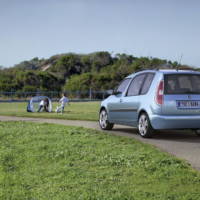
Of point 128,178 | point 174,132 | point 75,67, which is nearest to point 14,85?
point 75,67

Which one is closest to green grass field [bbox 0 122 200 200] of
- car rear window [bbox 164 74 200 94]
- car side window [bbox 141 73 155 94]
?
car rear window [bbox 164 74 200 94]

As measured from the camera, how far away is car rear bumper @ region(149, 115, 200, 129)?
984cm

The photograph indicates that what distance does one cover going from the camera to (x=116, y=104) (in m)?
11.9

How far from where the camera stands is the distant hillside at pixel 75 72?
80062 millimetres

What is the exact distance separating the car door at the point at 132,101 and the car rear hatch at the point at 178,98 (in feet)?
3.01

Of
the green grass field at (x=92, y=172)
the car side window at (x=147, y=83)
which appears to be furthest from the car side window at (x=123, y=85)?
the green grass field at (x=92, y=172)

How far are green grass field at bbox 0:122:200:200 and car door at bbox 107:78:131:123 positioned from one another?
2573 mm

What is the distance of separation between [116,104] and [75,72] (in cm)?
8553

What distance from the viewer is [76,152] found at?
7730 mm

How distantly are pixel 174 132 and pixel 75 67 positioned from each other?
8617 centimetres

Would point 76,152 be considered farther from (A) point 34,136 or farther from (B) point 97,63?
(B) point 97,63

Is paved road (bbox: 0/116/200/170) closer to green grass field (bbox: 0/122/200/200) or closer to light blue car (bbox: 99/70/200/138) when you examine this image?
light blue car (bbox: 99/70/200/138)

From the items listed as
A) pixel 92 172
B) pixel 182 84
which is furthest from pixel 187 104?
pixel 92 172

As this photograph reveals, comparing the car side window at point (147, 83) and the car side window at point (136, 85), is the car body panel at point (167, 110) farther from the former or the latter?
the car side window at point (136, 85)
